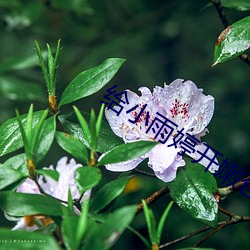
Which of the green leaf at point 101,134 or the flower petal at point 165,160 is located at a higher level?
the green leaf at point 101,134

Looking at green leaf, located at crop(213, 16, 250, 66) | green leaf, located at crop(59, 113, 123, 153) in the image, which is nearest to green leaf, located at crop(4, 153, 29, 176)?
green leaf, located at crop(59, 113, 123, 153)

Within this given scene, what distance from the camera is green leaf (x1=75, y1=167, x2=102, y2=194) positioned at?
853mm

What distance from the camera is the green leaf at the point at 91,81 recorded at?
1091mm

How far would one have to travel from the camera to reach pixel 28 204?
2.98ft

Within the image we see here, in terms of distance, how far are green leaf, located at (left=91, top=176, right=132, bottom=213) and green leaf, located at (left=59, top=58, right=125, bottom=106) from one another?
0.65 ft

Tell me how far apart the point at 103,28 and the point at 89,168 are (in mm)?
1731

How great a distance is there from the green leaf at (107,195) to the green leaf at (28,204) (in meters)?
0.06

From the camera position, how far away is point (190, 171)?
1.10 m

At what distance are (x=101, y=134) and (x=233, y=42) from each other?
267 mm

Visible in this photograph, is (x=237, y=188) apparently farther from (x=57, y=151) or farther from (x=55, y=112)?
(x=57, y=151)

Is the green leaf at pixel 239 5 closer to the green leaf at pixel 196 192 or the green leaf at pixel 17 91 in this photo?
the green leaf at pixel 196 192

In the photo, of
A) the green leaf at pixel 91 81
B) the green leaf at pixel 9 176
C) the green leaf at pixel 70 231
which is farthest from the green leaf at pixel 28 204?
the green leaf at pixel 91 81

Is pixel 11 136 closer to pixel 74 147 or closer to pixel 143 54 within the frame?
pixel 74 147

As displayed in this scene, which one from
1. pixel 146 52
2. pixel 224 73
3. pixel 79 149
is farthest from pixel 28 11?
pixel 79 149
